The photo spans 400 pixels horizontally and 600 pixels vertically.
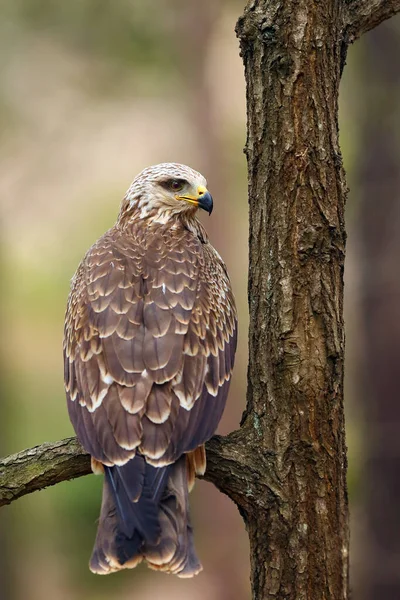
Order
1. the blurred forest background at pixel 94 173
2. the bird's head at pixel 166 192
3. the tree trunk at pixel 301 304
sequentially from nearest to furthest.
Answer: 1. the tree trunk at pixel 301 304
2. the bird's head at pixel 166 192
3. the blurred forest background at pixel 94 173

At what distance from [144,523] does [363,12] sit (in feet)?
8.82

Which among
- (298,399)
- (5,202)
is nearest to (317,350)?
(298,399)

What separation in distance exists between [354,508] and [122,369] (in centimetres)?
465

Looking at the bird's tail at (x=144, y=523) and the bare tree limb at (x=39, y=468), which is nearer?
the bird's tail at (x=144, y=523)

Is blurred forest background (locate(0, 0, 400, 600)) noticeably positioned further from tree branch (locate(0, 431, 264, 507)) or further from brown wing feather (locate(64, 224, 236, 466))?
tree branch (locate(0, 431, 264, 507))

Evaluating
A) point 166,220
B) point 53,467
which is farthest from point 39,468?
point 166,220

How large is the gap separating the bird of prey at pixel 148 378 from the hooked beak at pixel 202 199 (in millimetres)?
18

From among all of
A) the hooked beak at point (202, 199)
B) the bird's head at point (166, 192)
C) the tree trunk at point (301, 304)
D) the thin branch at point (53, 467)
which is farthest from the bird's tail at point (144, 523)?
the bird's head at point (166, 192)

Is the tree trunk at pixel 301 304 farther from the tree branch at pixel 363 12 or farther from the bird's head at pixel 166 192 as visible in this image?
the bird's head at pixel 166 192

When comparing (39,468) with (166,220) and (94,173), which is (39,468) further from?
(94,173)

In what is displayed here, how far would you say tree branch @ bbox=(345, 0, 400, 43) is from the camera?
14.9 ft

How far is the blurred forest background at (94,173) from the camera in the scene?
981 centimetres

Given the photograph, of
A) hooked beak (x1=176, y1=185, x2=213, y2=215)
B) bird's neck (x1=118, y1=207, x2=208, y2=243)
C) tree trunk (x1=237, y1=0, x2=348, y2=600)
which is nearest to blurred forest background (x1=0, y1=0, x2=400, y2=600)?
bird's neck (x1=118, y1=207, x2=208, y2=243)

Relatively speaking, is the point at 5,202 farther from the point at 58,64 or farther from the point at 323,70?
the point at 323,70
